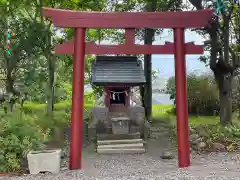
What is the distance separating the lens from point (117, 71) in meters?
11.6

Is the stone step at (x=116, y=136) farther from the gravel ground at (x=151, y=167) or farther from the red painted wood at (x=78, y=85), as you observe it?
the red painted wood at (x=78, y=85)

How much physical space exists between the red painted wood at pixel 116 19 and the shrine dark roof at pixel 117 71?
3.51m

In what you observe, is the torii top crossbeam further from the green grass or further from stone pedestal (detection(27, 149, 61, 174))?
the green grass

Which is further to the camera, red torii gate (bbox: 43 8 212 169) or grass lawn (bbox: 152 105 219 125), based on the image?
grass lawn (bbox: 152 105 219 125)

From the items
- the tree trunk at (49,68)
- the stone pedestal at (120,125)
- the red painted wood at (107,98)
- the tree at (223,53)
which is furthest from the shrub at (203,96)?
the stone pedestal at (120,125)

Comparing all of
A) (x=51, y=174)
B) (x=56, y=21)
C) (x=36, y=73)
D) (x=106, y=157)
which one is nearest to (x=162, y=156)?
(x=106, y=157)

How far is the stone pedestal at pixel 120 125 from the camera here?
11148 millimetres

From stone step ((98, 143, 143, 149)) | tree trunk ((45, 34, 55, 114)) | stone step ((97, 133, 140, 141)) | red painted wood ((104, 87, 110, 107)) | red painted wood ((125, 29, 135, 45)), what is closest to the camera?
red painted wood ((125, 29, 135, 45))

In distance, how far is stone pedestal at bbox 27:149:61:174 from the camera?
307 inches

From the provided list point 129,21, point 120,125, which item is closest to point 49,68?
point 120,125

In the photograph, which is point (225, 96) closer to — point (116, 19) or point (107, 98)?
point (107, 98)

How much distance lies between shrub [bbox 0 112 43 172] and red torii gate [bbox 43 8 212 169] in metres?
1.24

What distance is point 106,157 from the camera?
10.1m

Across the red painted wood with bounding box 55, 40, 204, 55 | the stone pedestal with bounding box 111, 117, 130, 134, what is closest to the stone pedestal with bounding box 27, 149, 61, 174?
the red painted wood with bounding box 55, 40, 204, 55
